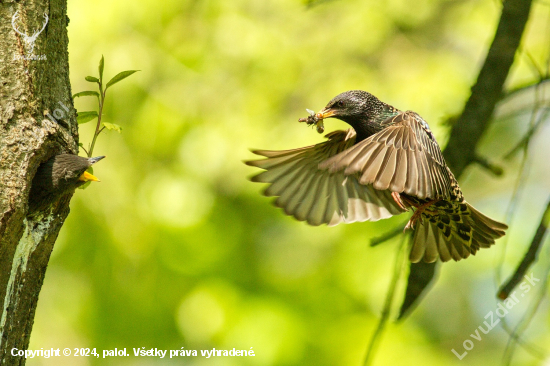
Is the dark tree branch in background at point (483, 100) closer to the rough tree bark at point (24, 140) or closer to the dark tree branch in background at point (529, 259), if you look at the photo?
the dark tree branch in background at point (529, 259)

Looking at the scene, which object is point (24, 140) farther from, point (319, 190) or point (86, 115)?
point (319, 190)

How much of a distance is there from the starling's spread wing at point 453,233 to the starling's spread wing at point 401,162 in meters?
0.36

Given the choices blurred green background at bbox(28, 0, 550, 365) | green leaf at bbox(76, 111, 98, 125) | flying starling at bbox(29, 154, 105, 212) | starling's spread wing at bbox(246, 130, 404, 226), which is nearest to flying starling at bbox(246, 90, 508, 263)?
starling's spread wing at bbox(246, 130, 404, 226)

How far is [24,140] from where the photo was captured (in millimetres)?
1989

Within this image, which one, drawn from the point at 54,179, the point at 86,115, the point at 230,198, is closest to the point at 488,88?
the point at 86,115

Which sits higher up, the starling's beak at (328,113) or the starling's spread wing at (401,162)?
the starling's beak at (328,113)

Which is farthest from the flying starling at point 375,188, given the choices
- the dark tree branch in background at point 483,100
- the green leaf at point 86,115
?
the green leaf at point 86,115

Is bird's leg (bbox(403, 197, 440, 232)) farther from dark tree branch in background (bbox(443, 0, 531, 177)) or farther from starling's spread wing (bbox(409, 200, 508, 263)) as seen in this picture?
dark tree branch in background (bbox(443, 0, 531, 177))

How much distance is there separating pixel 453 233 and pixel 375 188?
82cm

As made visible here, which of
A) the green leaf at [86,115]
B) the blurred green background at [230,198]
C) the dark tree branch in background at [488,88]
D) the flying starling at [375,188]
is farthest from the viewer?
the blurred green background at [230,198]

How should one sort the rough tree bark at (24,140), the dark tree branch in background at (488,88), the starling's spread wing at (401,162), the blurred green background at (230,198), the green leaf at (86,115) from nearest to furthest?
the rough tree bark at (24,140), the starling's spread wing at (401,162), the green leaf at (86,115), the dark tree branch in background at (488,88), the blurred green background at (230,198)

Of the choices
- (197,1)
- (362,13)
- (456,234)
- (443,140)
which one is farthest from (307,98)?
(456,234)

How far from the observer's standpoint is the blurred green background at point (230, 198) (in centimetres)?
524

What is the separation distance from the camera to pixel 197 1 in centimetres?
577
